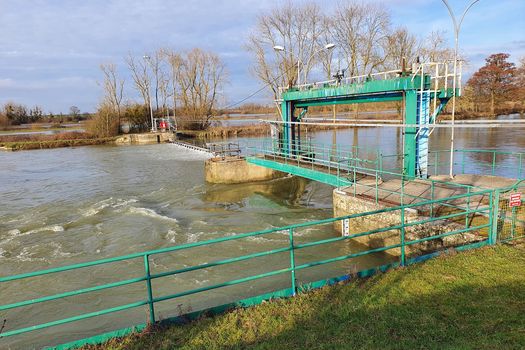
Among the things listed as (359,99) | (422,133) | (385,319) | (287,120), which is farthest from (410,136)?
(385,319)

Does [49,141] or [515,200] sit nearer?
[515,200]

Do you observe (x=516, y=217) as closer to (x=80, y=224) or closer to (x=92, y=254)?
(x=92, y=254)

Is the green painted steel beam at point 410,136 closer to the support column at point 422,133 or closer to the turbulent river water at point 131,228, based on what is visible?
the support column at point 422,133

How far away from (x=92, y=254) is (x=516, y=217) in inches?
429

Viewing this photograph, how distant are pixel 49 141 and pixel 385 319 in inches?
1946

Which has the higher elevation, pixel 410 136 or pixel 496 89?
pixel 496 89

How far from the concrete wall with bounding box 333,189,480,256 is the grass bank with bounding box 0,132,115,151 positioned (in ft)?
141

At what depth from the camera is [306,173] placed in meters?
15.6

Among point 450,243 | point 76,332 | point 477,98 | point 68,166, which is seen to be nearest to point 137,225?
point 76,332

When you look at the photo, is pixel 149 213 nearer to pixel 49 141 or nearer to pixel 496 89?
pixel 49 141

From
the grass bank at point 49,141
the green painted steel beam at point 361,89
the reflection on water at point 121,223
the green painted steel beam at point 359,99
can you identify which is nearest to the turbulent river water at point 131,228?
the reflection on water at point 121,223

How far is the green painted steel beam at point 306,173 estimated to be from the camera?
526 inches

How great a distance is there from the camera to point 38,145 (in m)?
44.0

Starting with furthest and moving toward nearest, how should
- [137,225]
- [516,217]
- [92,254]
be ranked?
1. [137,225]
2. [92,254]
3. [516,217]
